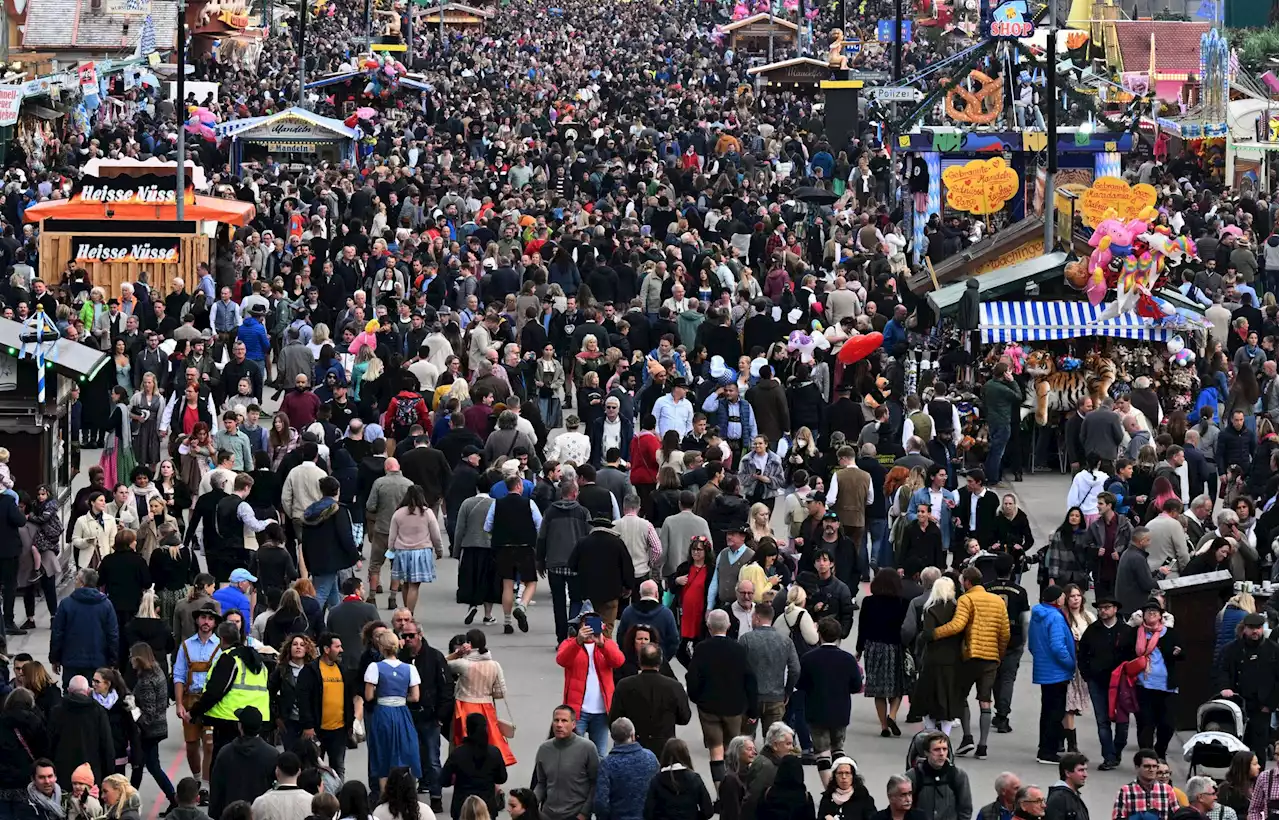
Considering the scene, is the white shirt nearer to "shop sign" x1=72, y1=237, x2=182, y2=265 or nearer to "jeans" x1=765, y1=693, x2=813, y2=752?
"jeans" x1=765, y1=693, x2=813, y2=752

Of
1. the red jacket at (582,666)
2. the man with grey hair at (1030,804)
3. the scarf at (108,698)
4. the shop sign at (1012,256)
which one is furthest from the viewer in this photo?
the shop sign at (1012,256)

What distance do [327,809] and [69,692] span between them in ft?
6.93

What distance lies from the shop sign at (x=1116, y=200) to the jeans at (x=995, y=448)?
13.7ft

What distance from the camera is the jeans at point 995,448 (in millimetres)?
22719

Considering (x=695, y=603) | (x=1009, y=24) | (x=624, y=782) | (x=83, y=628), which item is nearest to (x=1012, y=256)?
(x=1009, y=24)

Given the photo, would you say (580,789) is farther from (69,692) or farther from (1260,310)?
(1260,310)

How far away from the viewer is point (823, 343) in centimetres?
2397

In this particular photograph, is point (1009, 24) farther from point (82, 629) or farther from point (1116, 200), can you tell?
point (82, 629)

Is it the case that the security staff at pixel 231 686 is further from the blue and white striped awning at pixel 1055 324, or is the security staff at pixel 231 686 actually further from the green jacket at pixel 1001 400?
the blue and white striped awning at pixel 1055 324

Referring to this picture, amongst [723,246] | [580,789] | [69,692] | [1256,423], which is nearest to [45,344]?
[69,692]

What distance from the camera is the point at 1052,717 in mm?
15234

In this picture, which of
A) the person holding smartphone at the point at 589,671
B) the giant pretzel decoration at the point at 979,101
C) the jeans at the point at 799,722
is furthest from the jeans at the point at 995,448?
the giant pretzel decoration at the point at 979,101

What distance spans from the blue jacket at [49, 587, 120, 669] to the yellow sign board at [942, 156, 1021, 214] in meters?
18.9

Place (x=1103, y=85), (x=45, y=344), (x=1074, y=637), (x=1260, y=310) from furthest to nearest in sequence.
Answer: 1. (x=1103, y=85)
2. (x=1260, y=310)
3. (x=45, y=344)
4. (x=1074, y=637)
